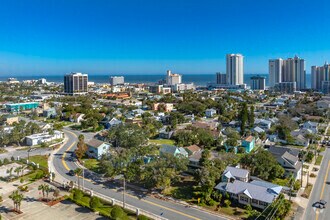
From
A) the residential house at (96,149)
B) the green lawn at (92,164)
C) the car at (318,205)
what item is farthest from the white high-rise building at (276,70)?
the car at (318,205)

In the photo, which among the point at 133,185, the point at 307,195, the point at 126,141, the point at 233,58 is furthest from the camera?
the point at 233,58

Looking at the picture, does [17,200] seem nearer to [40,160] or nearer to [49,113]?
[40,160]

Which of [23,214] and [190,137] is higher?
[190,137]

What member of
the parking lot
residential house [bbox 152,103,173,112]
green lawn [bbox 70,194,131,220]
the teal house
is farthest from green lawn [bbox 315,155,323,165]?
residential house [bbox 152,103,173,112]

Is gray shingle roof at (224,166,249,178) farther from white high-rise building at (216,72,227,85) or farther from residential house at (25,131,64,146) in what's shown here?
white high-rise building at (216,72,227,85)

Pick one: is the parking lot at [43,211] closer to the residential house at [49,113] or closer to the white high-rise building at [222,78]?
the residential house at [49,113]

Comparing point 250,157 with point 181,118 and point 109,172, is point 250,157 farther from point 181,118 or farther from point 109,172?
point 181,118

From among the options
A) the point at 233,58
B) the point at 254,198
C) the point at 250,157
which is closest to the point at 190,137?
the point at 250,157
